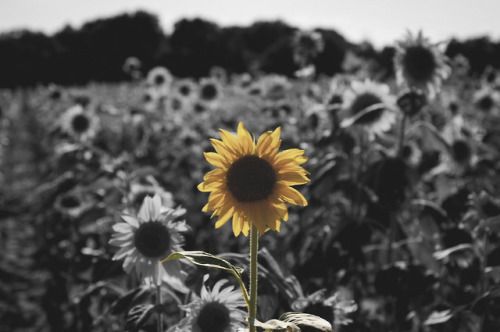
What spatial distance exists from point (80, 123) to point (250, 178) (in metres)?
3.82

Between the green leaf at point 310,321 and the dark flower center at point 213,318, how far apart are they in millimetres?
456

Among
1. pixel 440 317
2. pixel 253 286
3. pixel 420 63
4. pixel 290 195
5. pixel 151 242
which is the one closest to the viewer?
pixel 253 286

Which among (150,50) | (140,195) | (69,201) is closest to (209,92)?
(69,201)

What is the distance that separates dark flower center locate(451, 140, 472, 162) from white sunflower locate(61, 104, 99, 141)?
310 cm

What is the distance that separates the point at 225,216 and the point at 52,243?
2.79 metres

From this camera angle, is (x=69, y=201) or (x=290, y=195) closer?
(x=290, y=195)

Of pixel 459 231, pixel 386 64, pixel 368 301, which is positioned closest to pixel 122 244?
pixel 459 231

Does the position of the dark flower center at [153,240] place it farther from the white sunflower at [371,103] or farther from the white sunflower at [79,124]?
the white sunflower at [79,124]

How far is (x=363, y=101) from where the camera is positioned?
9.45 feet

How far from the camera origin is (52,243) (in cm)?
377

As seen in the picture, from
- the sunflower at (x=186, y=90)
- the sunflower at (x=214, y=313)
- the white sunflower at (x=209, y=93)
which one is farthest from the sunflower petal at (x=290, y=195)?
the sunflower at (x=186, y=90)

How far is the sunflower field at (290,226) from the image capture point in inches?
54.3

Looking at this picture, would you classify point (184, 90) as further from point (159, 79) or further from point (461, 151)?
point (461, 151)

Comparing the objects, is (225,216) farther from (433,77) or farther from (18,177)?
(18,177)
